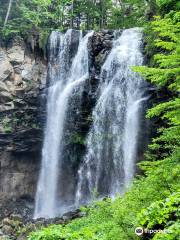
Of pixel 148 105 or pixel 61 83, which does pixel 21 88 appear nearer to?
pixel 61 83

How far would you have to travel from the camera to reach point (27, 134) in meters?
23.0

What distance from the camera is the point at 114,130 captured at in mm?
21094

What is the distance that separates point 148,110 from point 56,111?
15.7 m

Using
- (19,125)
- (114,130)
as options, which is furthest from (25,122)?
(114,130)

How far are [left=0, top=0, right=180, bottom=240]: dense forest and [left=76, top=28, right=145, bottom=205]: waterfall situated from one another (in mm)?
1127

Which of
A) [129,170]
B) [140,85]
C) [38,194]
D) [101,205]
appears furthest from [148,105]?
[101,205]

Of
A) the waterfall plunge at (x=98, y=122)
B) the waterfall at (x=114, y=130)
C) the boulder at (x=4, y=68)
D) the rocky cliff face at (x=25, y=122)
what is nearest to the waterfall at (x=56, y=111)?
the waterfall plunge at (x=98, y=122)

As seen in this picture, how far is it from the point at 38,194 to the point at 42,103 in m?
6.32

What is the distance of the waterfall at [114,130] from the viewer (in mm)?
20328

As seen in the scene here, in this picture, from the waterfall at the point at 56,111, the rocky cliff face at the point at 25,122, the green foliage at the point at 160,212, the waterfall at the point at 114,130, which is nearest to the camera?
the green foliage at the point at 160,212

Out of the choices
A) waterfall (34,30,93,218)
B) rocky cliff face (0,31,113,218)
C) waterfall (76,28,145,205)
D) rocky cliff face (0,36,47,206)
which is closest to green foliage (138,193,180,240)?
waterfall (76,28,145,205)

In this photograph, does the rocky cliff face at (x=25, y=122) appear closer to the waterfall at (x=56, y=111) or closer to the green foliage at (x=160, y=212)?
the waterfall at (x=56, y=111)

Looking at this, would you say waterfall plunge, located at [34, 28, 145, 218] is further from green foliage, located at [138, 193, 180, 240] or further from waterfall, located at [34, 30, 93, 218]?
green foliage, located at [138, 193, 180, 240]

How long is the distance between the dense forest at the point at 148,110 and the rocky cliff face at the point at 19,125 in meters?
2.99
